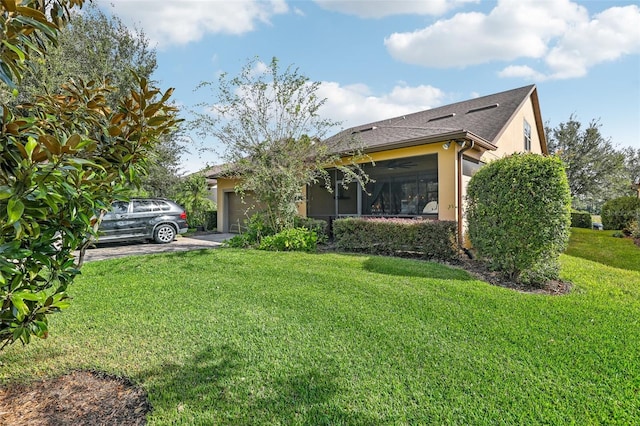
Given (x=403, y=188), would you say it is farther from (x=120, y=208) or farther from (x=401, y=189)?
(x=120, y=208)

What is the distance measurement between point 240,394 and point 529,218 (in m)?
5.12

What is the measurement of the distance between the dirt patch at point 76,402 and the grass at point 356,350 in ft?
0.36

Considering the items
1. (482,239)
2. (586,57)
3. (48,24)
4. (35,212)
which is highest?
(586,57)

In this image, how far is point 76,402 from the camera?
2.29 metres

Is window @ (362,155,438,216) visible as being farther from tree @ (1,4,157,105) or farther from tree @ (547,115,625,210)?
tree @ (547,115,625,210)

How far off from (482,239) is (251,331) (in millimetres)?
4553

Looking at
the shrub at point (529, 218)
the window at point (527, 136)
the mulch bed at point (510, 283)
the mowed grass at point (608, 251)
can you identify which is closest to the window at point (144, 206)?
the mulch bed at point (510, 283)

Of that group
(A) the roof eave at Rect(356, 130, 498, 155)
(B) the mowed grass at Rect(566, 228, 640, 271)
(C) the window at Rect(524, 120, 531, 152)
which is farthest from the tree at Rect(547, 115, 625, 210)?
(A) the roof eave at Rect(356, 130, 498, 155)

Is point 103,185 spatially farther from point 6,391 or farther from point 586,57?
point 586,57

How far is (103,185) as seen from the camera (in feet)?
6.51

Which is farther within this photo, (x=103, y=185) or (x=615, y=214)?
(x=615, y=214)

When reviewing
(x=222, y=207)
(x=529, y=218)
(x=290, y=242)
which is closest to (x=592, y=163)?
(x=529, y=218)

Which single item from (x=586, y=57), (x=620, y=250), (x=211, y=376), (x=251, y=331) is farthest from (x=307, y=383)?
(x=586, y=57)

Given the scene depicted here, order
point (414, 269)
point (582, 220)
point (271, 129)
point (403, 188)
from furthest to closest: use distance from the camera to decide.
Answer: point (582, 220) < point (403, 188) < point (271, 129) < point (414, 269)
